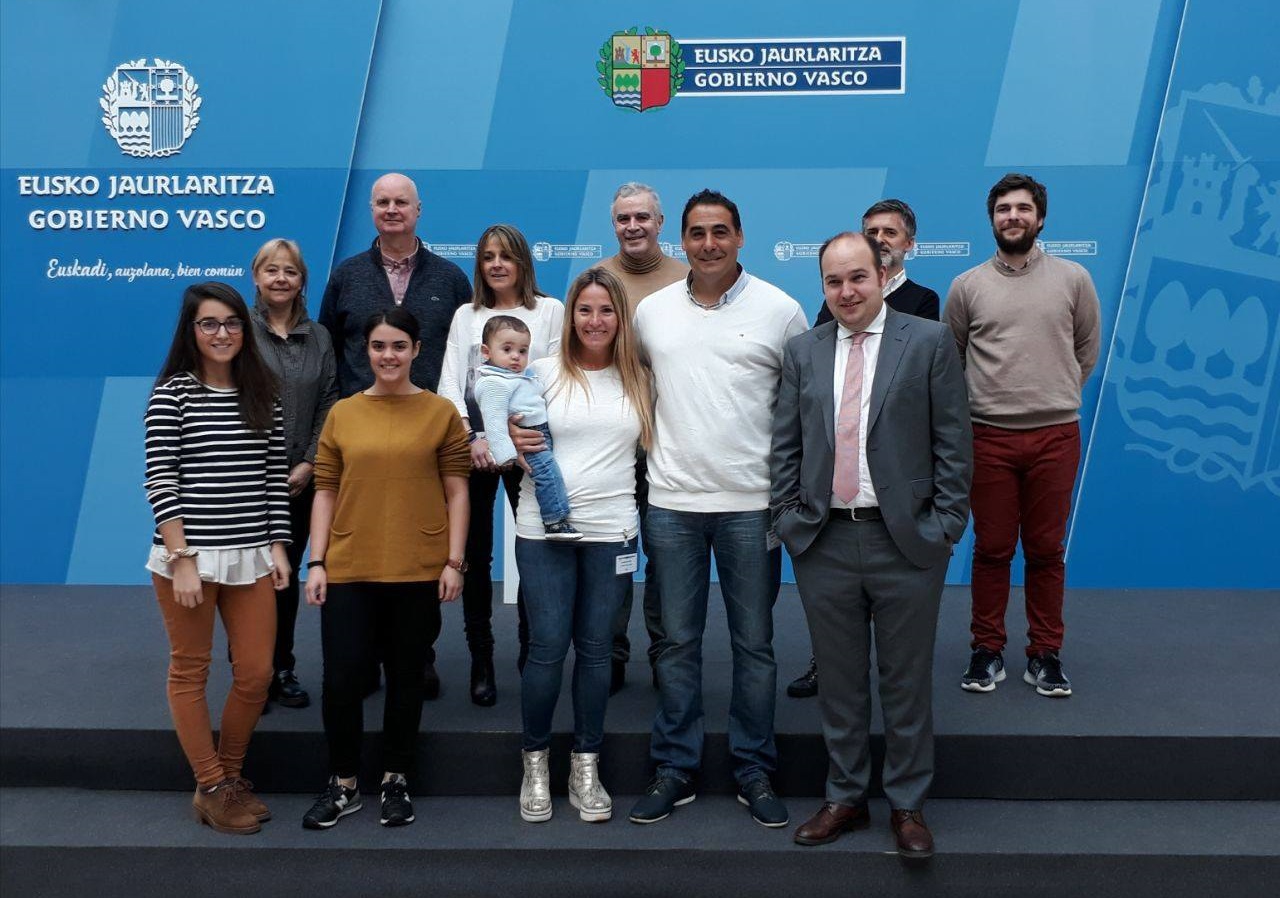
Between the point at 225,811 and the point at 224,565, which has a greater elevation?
the point at 224,565

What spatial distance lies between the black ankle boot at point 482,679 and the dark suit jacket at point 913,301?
5.00 ft

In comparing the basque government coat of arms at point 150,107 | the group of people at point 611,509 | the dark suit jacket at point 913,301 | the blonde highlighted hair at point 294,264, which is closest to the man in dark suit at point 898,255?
the dark suit jacket at point 913,301

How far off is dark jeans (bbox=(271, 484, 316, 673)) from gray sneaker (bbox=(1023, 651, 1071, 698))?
2.42 meters

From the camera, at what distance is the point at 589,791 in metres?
3.10

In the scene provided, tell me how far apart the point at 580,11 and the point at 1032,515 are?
3143 mm

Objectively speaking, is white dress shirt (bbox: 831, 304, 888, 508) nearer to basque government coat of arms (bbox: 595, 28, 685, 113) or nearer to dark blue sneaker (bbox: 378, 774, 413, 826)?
dark blue sneaker (bbox: 378, 774, 413, 826)

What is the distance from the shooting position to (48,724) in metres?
A: 3.43

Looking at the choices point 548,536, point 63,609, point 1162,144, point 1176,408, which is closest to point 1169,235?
point 1162,144

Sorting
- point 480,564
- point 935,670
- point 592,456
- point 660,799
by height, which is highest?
point 592,456

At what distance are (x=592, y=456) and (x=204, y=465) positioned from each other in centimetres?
105

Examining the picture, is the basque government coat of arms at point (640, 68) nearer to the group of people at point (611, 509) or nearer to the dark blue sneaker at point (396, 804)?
the group of people at point (611, 509)

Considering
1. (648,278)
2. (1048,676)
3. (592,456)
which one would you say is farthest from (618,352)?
(1048,676)

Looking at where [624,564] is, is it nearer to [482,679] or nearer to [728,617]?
[728,617]

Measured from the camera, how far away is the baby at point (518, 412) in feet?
9.55
